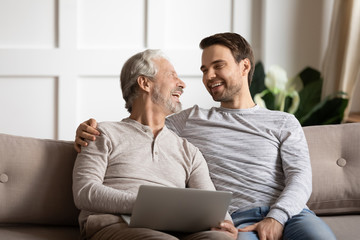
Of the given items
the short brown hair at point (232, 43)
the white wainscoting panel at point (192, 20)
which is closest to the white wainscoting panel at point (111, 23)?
the white wainscoting panel at point (192, 20)

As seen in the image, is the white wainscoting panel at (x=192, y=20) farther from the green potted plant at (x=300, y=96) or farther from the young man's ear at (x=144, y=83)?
the young man's ear at (x=144, y=83)

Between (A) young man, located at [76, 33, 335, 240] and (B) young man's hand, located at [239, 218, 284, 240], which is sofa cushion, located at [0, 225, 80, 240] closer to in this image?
(A) young man, located at [76, 33, 335, 240]

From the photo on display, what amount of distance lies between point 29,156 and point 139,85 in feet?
1.56

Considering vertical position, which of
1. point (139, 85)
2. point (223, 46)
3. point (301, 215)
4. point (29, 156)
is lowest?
point (301, 215)

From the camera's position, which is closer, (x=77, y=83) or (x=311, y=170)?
(x=311, y=170)

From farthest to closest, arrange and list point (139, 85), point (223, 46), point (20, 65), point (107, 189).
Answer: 1. point (20, 65)
2. point (223, 46)
3. point (139, 85)
4. point (107, 189)

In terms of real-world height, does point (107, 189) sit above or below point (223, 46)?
below

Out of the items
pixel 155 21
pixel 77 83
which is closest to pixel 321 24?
pixel 155 21

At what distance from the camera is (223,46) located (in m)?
2.38

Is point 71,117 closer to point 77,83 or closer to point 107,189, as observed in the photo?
point 77,83

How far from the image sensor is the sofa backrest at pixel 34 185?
6.70 feet

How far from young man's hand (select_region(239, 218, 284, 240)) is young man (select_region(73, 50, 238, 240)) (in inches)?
3.8

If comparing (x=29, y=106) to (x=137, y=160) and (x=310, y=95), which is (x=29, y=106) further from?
(x=137, y=160)

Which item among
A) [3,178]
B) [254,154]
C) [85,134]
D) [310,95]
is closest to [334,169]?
[254,154]
